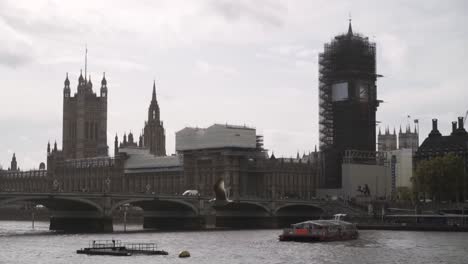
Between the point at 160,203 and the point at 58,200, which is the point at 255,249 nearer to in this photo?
the point at 58,200

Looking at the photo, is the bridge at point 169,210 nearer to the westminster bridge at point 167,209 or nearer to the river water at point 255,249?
the westminster bridge at point 167,209

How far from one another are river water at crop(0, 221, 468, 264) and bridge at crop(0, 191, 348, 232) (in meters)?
10.7

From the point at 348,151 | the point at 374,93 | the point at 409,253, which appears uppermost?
the point at 374,93

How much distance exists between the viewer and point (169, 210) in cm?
14750

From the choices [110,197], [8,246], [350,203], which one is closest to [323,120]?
[350,203]

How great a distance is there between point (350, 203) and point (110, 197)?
55.3 meters

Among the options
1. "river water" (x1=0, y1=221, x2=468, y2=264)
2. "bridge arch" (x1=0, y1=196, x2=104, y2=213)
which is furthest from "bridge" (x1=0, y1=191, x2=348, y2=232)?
"river water" (x1=0, y1=221, x2=468, y2=264)

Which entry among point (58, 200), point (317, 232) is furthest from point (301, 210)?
point (317, 232)

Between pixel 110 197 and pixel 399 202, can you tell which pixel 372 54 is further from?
pixel 110 197

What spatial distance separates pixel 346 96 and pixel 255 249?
342ft

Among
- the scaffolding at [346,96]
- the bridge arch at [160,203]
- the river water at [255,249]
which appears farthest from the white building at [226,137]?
the river water at [255,249]

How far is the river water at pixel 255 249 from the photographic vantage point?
76.2 m

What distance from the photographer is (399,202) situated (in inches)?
6609

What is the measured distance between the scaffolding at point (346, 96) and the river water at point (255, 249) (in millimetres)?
77292
